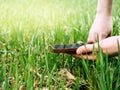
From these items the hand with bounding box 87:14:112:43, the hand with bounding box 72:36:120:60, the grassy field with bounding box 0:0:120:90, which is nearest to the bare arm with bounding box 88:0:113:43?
the hand with bounding box 87:14:112:43

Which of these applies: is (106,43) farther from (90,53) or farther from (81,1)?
(81,1)

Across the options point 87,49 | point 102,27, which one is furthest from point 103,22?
point 87,49

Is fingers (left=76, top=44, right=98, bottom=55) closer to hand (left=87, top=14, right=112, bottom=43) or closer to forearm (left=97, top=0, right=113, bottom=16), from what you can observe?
hand (left=87, top=14, right=112, bottom=43)

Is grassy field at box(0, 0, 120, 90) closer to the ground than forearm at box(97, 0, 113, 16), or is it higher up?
closer to the ground

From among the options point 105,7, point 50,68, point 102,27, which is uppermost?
point 105,7

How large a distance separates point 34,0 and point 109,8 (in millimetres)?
4140

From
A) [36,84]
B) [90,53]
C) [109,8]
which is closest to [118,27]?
[109,8]

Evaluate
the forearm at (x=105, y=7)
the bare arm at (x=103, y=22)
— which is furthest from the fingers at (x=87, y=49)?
the forearm at (x=105, y=7)

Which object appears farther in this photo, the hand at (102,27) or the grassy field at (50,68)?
the hand at (102,27)

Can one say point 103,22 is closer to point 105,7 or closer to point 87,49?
point 105,7

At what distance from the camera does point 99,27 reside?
2311mm

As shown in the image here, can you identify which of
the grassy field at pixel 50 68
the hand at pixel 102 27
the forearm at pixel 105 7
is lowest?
the grassy field at pixel 50 68

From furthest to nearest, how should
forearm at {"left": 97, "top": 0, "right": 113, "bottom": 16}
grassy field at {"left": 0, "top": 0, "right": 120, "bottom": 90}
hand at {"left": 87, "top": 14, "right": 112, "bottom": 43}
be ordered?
forearm at {"left": 97, "top": 0, "right": 113, "bottom": 16}, hand at {"left": 87, "top": 14, "right": 112, "bottom": 43}, grassy field at {"left": 0, "top": 0, "right": 120, "bottom": 90}

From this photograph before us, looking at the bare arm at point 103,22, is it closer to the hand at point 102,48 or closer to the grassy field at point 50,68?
the grassy field at point 50,68
